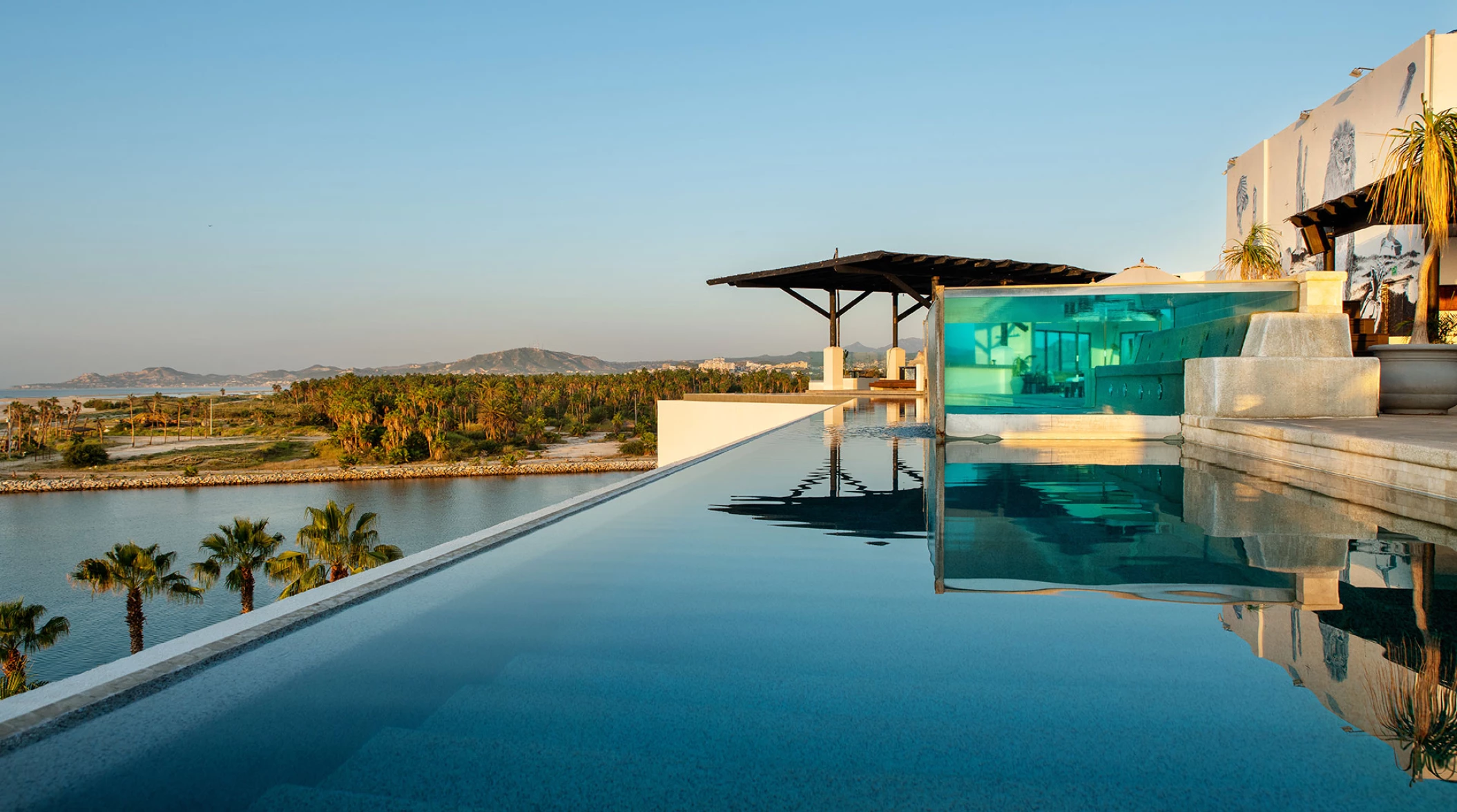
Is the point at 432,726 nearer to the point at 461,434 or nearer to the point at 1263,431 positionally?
the point at 1263,431

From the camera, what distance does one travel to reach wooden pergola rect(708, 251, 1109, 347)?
19266 mm

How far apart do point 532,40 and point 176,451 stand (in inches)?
3200

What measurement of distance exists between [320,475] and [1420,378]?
2878 inches

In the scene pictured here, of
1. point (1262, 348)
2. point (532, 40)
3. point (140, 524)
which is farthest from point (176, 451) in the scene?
point (1262, 348)

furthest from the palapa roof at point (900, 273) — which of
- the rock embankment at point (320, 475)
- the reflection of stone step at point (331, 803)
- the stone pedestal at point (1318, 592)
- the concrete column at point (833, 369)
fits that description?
the rock embankment at point (320, 475)

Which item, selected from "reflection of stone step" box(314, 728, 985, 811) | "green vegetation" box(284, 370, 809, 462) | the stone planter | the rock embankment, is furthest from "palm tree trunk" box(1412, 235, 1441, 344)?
the rock embankment

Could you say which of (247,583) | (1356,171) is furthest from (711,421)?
(1356,171)

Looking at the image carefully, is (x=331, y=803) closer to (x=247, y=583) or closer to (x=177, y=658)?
(x=177, y=658)

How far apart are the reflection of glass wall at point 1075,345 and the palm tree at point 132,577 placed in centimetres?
2425

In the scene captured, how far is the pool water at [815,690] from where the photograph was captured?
4.57 feet

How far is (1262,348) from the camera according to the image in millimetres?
7328

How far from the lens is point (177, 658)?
77.2 inches

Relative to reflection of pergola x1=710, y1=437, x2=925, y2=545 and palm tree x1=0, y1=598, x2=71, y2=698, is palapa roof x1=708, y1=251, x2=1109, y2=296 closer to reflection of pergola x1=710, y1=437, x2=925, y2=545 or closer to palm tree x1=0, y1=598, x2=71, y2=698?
reflection of pergola x1=710, y1=437, x2=925, y2=545

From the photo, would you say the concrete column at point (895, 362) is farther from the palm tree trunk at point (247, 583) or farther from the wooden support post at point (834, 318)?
the palm tree trunk at point (247, 583)
